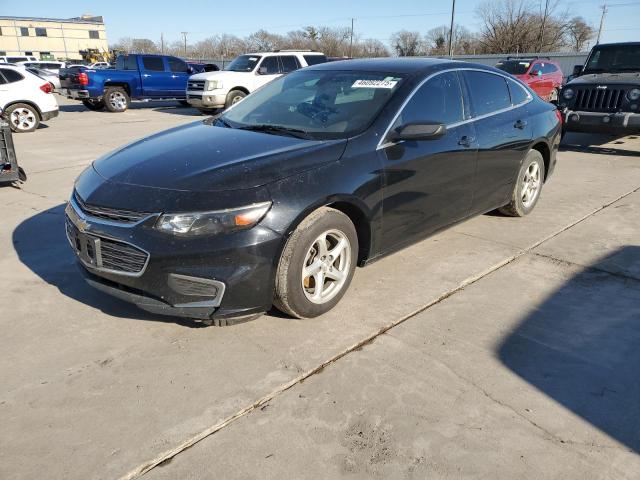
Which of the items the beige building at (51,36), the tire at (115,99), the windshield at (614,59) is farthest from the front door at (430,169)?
the beige building at (51,36)

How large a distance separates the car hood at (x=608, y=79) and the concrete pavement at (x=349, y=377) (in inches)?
224

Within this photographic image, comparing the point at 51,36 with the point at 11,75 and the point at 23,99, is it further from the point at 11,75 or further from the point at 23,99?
the point at 23,99

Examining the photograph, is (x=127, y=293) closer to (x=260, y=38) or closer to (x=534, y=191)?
(x=534, y=191)

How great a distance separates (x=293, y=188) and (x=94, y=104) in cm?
1690

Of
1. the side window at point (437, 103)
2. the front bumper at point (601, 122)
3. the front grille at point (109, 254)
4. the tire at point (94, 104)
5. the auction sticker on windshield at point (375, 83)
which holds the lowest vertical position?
the tire at point (94, 104)

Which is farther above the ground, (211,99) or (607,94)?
(607,94)

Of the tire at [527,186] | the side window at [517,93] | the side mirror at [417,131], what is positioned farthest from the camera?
the tire at [527,186]

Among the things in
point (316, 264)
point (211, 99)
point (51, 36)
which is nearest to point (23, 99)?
point (211, 99)

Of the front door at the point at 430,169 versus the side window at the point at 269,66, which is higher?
the side window at the point at 269,66

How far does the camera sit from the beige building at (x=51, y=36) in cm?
7500

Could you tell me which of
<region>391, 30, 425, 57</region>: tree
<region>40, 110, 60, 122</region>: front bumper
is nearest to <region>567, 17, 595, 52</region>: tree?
<region>391, 30, 425, 57</region>: tree

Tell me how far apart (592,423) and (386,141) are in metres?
2.09

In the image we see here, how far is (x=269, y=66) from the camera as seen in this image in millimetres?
15664

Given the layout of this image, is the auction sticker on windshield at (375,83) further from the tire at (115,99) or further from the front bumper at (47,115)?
the tire at (115,99)
